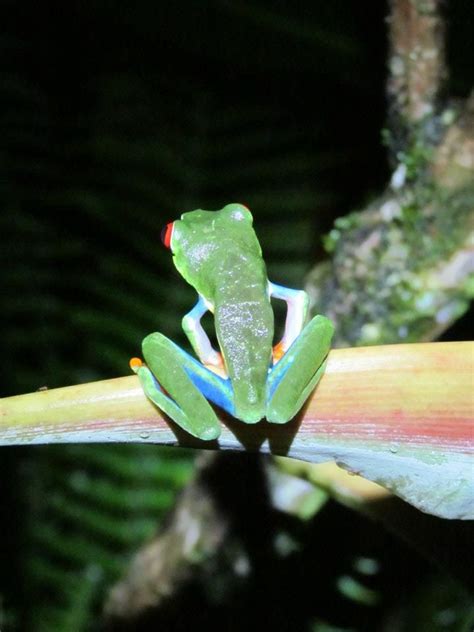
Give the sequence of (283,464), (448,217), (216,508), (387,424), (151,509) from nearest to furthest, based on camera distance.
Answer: (387,424), (283,464), (448,217), (216,508), (151,509)

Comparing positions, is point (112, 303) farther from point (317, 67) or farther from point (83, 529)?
point (317, 67)

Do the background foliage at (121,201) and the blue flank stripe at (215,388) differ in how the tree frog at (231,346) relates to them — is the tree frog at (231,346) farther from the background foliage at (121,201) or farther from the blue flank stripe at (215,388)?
the background foliage at (121,201)

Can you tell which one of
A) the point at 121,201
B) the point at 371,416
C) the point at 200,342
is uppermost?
the point at 371,416

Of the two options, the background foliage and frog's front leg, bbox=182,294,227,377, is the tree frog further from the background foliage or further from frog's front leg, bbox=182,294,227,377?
the background foliage

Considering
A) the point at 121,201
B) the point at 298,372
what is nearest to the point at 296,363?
the point at 298,372

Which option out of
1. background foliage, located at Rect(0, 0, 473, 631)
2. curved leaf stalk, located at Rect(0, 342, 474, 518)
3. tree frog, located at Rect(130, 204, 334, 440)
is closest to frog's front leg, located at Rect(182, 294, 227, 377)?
tree frog, located at Rect(130, 204, 334, 440)

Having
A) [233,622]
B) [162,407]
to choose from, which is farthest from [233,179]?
[162,407]

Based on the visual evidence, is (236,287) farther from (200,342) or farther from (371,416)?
(371,416)
